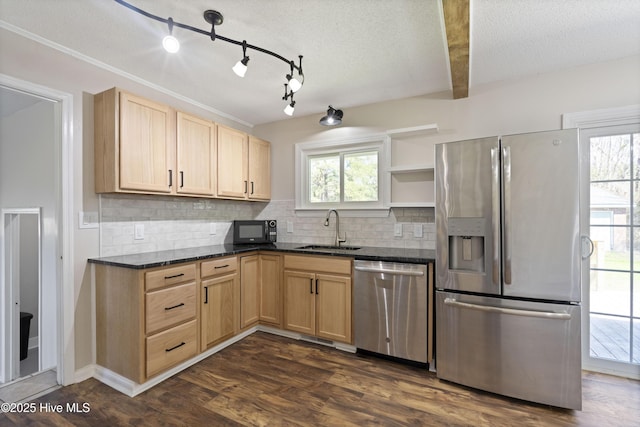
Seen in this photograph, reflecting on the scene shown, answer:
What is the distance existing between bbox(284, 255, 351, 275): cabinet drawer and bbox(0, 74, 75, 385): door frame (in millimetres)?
1743

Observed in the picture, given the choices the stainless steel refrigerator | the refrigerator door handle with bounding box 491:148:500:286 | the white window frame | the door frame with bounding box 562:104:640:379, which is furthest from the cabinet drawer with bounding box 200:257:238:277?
the door frame with bounding box 562:104:640:379

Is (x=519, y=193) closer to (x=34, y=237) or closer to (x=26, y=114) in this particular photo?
(x=26, y=114)

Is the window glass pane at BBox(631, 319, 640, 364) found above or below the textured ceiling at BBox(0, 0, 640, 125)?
below

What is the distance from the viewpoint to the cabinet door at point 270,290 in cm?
300

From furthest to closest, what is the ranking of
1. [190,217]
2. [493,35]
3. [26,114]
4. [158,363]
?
[190,217] < [26,114] < [158,363] < [493,35]

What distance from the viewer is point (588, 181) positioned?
2330 mm

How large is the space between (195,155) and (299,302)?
1.79m

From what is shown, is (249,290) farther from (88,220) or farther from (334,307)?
(88,220)

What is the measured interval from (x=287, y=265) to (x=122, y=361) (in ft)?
4.93

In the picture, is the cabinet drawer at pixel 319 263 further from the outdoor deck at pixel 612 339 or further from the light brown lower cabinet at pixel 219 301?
the outdoor deck at pixel 612 339

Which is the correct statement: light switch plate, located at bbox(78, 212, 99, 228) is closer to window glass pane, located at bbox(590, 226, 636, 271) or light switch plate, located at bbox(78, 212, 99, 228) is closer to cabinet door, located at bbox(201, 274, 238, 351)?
cabinet door, located at bbox(201, 274, 238, 351)

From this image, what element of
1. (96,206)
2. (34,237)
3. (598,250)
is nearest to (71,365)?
(96,206)

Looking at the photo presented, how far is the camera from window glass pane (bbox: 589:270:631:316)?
2.22 m

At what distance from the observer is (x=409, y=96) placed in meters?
2.96
